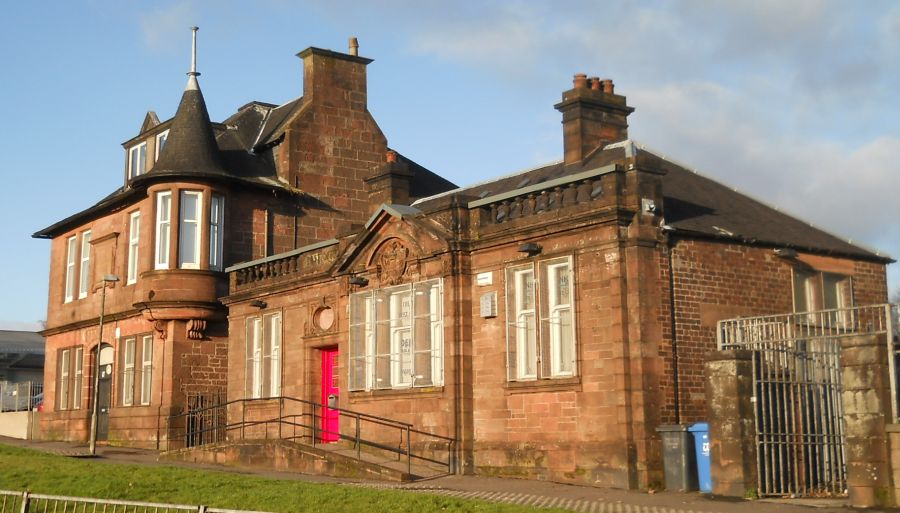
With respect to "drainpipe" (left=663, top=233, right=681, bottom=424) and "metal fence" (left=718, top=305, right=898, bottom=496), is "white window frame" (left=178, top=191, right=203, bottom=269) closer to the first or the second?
"drainpipe" (left=663, top=233, right=681, bottom=424)

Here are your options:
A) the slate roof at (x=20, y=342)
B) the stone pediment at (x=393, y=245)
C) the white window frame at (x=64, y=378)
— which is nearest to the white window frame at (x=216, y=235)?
the stone pediment at (x=393, y=245)

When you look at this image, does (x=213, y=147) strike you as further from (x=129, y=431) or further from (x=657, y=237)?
(x=657, y=237)

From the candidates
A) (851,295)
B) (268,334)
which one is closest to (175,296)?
(268,334)

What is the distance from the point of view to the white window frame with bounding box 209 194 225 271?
3109 cm

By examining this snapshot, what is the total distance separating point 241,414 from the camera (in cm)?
2889

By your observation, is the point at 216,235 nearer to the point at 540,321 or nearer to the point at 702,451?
the point at 540,321

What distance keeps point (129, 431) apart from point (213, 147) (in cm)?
838

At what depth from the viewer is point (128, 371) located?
33750 mm

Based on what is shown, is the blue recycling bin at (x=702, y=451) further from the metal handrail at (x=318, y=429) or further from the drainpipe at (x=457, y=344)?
the metal handrail at (x=318, y=429)

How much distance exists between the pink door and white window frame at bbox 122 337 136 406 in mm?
9305

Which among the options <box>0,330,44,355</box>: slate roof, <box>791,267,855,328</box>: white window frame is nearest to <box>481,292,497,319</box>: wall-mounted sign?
<box>791,267,855,328</box>: white window frame

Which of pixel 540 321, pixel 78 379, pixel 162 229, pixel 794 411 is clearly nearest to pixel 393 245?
pixel 540 321

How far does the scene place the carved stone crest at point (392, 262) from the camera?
23.3m

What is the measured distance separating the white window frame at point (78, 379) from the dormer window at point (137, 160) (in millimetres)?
5951
